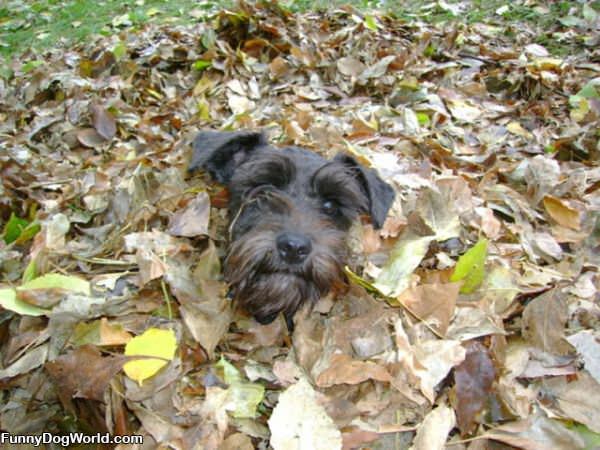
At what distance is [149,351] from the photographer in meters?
2.93

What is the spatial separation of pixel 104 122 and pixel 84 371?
3.85 meters

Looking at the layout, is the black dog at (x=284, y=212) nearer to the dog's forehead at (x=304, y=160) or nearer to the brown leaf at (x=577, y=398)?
the dog's forehead at (x=304, y=160)

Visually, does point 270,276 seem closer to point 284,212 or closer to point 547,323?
point 284,212

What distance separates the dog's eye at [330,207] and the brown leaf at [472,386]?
148 centimetres

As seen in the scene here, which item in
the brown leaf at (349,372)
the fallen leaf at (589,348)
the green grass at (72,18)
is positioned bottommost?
the green grass at (72,18)

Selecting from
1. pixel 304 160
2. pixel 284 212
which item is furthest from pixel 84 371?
pixel 304 160

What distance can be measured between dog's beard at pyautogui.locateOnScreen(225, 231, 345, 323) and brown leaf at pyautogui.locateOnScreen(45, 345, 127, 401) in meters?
0.87

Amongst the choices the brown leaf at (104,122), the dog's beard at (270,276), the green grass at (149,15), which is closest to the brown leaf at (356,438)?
the dog's beard at (270,276)

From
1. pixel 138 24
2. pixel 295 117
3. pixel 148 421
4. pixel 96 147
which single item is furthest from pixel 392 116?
pixel 138 24

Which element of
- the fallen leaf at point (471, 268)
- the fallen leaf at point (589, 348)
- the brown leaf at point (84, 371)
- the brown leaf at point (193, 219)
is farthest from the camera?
the brown leaf at point (193, 219)

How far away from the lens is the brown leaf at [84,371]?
2.75m

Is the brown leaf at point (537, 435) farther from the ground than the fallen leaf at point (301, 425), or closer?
closer

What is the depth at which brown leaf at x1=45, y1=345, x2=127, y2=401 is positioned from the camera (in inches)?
108

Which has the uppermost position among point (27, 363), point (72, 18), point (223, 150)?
point (223, 150)
